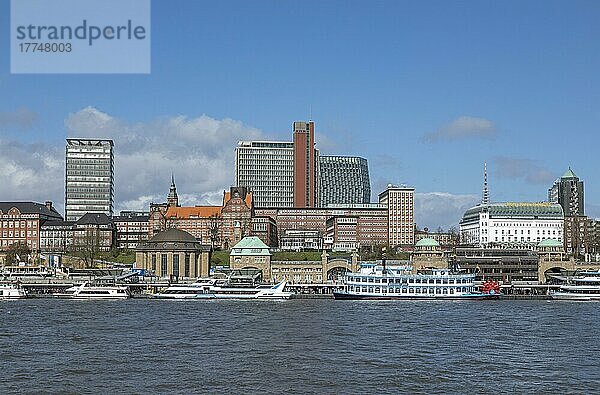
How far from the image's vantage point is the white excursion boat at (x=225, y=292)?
113 m

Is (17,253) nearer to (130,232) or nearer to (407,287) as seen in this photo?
(130,232)

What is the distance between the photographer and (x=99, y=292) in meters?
115

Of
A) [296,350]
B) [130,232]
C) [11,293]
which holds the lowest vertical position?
[296,350]

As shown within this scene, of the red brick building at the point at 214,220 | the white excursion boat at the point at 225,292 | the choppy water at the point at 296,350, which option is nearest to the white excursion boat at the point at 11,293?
the white excursion boat at the point at 225,292

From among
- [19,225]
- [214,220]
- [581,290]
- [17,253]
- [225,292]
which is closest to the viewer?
[225,292]

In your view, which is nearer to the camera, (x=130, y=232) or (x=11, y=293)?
(x=11, y=293)

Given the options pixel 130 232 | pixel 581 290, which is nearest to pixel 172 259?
pixel 130 232

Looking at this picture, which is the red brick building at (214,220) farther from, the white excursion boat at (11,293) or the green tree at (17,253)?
the white excursion boat at (11,293)

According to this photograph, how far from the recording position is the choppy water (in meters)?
46.6

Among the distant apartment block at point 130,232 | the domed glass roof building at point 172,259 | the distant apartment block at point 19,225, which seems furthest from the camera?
the distant apartment block at point 130,232

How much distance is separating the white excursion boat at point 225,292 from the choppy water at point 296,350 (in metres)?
18.6

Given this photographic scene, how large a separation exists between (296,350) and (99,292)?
63285 millimetres

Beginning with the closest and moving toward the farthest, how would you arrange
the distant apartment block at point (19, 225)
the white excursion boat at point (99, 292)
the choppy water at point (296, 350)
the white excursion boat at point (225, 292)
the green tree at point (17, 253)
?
the choppy water at point (296, 350) → the white excursion boat at point (225, 292) → the white excursion boat at point (99, 292) → the green tree at point (17, 253) → the distant apartment block at point (19, 225)

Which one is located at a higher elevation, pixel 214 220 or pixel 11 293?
pixel 214 220
